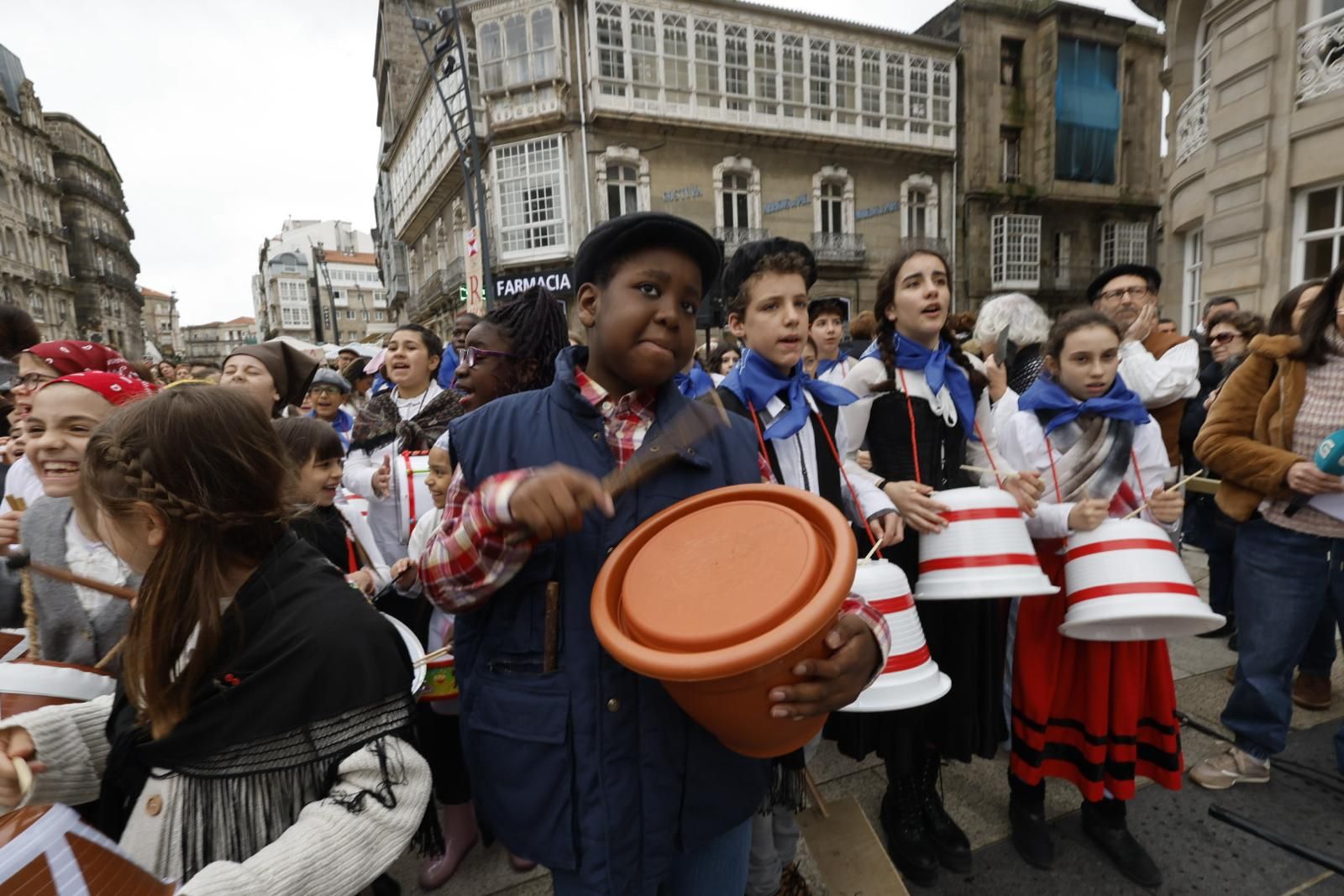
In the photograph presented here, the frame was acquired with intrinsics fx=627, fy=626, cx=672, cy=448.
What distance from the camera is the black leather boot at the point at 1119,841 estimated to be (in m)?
2.23

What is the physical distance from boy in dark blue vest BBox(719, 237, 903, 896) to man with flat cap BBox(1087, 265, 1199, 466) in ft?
7.90

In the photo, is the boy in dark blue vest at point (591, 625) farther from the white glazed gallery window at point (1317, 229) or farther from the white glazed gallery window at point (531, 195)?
the white glazed gallery window at point (531, 195)

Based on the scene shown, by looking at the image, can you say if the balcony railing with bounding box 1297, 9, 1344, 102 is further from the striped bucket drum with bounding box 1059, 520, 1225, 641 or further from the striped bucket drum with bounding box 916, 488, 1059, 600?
the striped bucket drum with bounding box 916, 488, 1059, 600

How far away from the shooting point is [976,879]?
2309 mm

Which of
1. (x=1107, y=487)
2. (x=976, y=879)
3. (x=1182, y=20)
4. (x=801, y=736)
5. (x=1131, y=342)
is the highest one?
(x=1182, y=20)

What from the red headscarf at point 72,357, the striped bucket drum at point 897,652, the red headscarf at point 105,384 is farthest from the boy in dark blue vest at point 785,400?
the red headscarf at point 72,357

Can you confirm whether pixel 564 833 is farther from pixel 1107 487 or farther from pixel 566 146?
pixel 566 146

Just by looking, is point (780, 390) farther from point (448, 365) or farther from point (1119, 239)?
point (1119, 239)

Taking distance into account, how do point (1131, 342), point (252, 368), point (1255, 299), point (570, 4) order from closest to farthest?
point (252, 368) < point (1131, 342) < point (1255, 299) < point (570, 4)

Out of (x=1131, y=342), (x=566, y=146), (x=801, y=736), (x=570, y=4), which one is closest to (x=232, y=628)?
(x=801, y=736)

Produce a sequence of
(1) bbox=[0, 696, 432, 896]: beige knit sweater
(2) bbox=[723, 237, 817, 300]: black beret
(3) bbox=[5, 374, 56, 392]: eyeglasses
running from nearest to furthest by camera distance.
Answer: (1) bbox=[0, 696, 432, 896]: beige knit sweater → (2) bbox=[723, 237, 817, 300]: black beret → (3) bbox=[5, 374, 56, 392]: eyeglasses

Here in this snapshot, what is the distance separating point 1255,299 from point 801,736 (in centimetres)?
Result: 1184

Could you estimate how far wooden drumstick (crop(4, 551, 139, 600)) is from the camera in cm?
160

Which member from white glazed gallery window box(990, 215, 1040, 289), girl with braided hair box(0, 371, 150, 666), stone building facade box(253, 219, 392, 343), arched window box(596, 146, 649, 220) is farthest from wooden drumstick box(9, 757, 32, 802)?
stone building facade box(253, 219, 392, 343)
